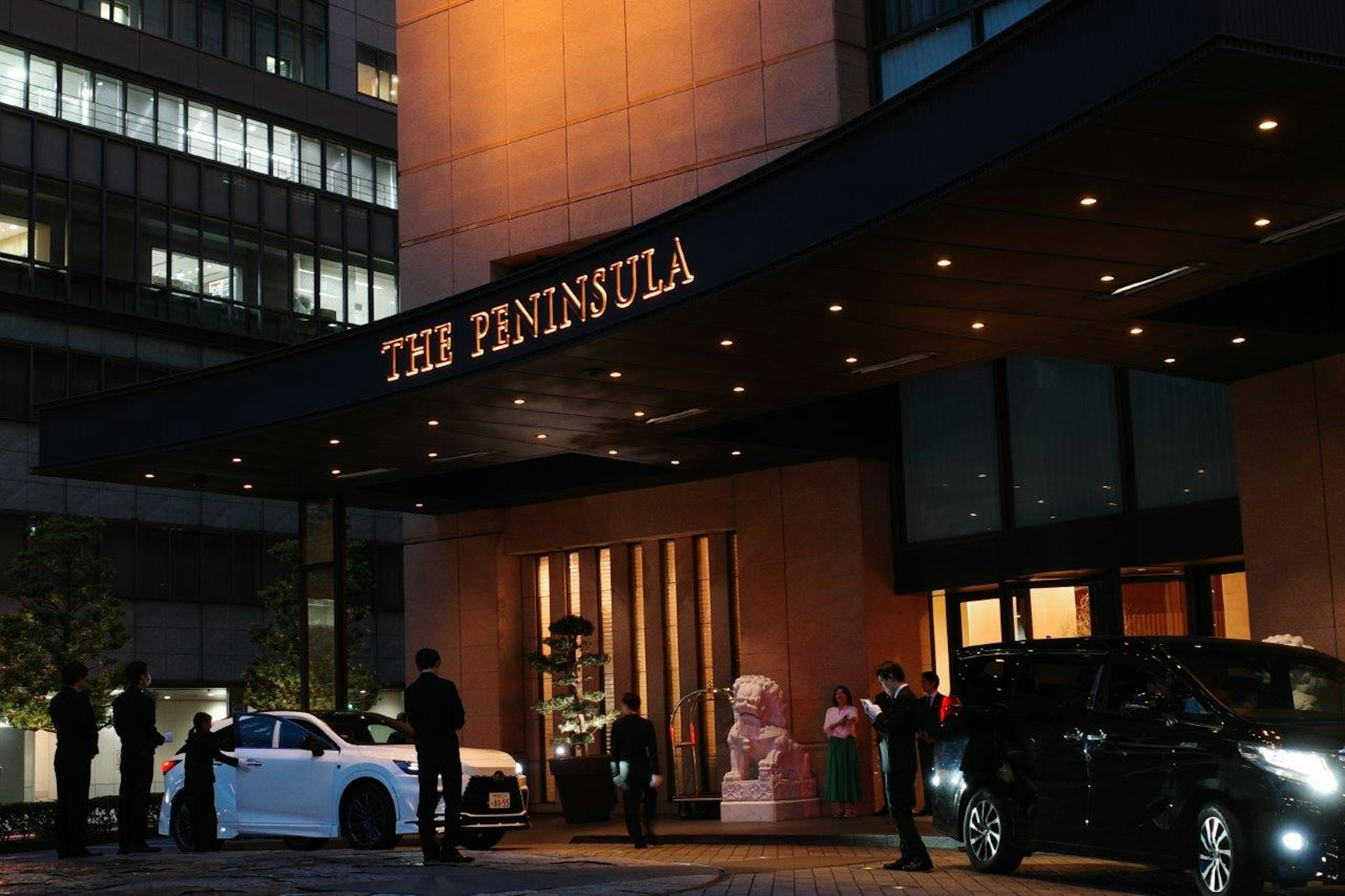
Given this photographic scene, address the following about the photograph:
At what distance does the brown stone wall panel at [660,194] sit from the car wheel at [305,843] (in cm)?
1026

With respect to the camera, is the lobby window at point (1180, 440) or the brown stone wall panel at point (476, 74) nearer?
the lobby window at point (1180, 440)

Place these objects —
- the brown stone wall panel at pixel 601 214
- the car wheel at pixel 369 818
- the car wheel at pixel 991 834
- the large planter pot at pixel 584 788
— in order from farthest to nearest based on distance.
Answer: the brown stone wall panel at pixel 601 214, the large planter pot at pixel 584 788, the car wheel at pixel 369 818, the car wheel at pixel 991 834

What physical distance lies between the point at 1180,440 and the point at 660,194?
28.5ft

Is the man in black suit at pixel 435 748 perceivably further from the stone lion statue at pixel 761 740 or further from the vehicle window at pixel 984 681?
the stone lion statue at pixel 761 740

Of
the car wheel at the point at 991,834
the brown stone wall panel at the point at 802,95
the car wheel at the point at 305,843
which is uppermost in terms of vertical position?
the brown stone wall panel at the point at 802,95

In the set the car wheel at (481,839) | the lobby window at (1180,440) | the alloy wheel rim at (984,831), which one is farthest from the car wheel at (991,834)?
the lobby window at (1180,440)

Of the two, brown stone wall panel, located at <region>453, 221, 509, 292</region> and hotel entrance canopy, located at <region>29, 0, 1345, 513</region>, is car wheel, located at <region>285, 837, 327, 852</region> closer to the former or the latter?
hotel entrance canopy, located at <region>29, 0, 1345, 513</region>

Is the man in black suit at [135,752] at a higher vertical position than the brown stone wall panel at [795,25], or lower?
lower

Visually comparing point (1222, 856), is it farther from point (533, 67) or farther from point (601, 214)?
point (533, 67)

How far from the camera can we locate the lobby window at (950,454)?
79.5 ft

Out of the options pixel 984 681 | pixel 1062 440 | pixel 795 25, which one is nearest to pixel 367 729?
pixel 984 681

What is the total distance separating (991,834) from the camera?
14.7 meters

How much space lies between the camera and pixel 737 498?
2659 centimetres

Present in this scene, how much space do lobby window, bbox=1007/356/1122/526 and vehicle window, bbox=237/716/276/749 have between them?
408 inches
